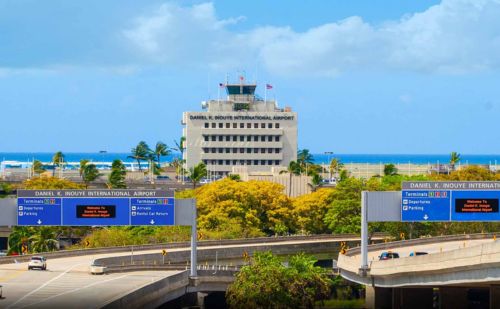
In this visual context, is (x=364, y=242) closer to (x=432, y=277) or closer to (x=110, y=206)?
(x=432, y=277)

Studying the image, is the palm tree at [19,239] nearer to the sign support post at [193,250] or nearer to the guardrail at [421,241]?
the guardrail at [421,241]

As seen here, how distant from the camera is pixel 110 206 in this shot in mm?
83438

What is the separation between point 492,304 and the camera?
2621 inches

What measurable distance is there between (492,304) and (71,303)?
73.3 feet

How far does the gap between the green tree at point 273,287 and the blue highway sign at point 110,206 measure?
7.44 m

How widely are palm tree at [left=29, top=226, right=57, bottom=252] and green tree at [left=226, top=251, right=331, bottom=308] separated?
4139 cm

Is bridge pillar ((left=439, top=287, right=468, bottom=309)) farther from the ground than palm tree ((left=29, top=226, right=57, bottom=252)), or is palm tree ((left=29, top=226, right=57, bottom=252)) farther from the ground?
palm tree ((left=29, top=226, right=57, bottom=252))

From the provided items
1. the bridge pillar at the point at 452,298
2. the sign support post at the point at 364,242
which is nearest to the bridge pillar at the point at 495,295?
the bridge pillar at the point at 452,298

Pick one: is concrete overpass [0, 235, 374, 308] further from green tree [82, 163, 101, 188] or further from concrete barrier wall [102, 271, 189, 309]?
green tree [82, 163, 101, 188]

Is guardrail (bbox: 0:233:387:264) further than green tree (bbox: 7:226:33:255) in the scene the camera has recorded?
No

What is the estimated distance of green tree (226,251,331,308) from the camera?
249 ft

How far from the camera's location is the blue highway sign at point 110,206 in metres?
83.4

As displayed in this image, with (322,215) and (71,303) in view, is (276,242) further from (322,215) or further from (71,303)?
(71,303)

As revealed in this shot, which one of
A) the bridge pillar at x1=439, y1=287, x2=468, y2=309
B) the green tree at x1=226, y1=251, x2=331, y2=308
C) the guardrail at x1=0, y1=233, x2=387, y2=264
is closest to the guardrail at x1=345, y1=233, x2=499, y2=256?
the green tree at x1=226, y1=251, x2=331, y2=308
